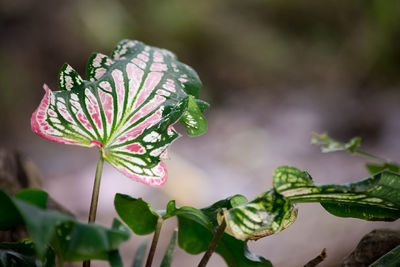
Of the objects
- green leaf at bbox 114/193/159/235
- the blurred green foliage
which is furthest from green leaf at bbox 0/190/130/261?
the blurred green foliage

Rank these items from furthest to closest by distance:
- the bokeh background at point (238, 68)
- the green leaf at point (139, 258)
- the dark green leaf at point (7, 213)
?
the bokeh background at point (238, 68) < the green leaf at point (139, 258) < the dark green leaf at point (7, 213)

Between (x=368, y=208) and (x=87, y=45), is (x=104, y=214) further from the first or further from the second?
(x=87, y=45)

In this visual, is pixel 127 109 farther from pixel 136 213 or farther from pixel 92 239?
pixel 92 239

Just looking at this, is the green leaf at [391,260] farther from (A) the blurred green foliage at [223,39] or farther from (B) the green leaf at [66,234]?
(A) the blurred green foliage at [223,39]

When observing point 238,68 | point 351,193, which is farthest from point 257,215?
point 238,68

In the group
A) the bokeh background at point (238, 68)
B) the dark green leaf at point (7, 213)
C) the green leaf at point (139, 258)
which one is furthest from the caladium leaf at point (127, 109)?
the bokeh background at point (238, 68)
